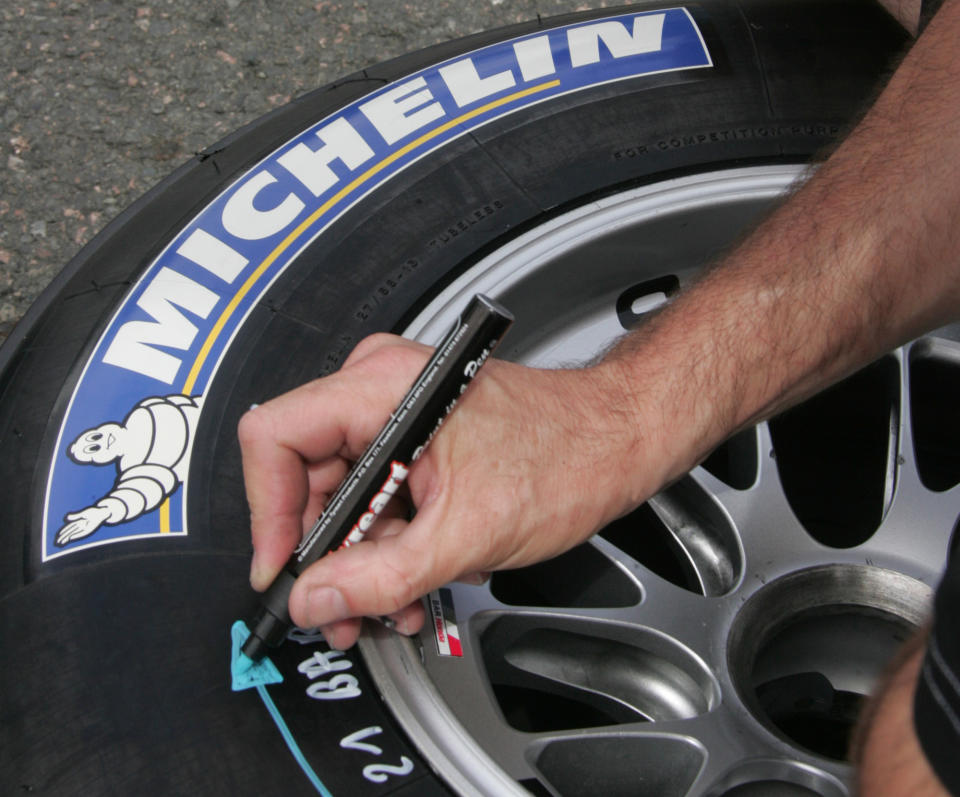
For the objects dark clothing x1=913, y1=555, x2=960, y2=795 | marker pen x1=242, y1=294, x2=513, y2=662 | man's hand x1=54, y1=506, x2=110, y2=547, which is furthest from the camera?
man's hand x1=54, y1=506, x2=110, y2=547

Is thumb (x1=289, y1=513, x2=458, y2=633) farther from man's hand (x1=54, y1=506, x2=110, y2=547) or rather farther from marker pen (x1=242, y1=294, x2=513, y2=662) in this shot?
man's hand (x1=54, y1=506, x2=110, y2=547)

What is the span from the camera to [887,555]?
4.06 ft

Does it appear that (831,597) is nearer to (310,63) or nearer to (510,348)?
(510,348)

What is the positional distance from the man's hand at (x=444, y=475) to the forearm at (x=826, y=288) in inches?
3.5

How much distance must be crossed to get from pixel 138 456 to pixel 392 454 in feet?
1.00

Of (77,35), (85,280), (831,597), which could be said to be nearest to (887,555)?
(831,597)

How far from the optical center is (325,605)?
872 mm

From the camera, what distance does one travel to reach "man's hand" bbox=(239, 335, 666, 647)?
2.87ft

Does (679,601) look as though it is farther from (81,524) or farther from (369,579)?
(81,524)

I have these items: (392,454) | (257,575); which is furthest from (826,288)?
(257,575)

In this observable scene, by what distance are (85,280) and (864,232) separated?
2.65ft

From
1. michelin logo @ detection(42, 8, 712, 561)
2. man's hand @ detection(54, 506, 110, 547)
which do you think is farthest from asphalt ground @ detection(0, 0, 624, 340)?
man's hand @ detection(54, 506, 110, 547)

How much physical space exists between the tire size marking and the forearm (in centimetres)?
34

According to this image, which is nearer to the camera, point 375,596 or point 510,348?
point 375,596
